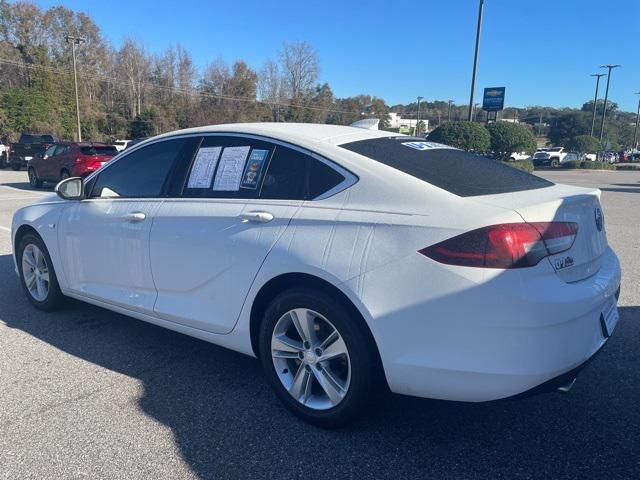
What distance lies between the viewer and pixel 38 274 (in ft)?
15.3

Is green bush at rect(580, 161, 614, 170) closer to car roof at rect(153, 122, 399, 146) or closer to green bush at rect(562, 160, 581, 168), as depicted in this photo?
green bush at rect(562, 160, 581, 168)

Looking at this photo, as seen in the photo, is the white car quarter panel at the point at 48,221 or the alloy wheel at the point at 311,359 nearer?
the alloy wheel at the point at 311,359

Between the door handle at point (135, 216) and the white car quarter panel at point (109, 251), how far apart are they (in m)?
0.02

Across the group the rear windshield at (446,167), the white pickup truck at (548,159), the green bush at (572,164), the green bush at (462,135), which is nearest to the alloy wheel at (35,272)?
the rear windshield at (446,167)

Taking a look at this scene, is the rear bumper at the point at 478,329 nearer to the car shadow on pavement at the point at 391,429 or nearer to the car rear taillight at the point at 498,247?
the car rear taillight at the point at 498,247

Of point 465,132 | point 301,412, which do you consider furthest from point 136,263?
point 465,132

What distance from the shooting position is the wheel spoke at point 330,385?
2709 mm

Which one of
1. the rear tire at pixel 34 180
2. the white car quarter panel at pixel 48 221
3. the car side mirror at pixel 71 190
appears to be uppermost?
the car side mirror at pixel 71 190

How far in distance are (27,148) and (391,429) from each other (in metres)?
29.9

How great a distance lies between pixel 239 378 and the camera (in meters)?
3.43

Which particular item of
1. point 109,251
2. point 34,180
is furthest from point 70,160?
point 109,251

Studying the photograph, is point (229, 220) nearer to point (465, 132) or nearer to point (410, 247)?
point (410, 247)

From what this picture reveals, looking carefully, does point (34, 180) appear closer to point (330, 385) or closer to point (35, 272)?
point (35, 272)

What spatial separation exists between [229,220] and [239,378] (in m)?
1.09
